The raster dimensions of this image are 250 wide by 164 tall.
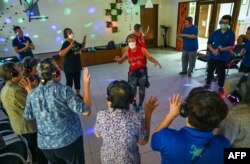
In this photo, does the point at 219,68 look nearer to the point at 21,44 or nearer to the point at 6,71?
the point at 6,71

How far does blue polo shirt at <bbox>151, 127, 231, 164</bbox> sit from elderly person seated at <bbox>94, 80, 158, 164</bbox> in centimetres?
26

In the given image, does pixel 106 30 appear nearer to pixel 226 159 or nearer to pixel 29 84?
pixel 29 84

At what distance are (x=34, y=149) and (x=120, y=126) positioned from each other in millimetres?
1209

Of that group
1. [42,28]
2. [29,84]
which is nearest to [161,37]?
[42,28]

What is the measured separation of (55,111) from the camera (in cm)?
132

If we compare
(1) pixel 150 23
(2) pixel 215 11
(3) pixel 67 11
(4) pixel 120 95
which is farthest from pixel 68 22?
(4) pixel 120 95

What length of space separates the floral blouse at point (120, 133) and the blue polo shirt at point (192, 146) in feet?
0.83

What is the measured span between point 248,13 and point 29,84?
681 cm

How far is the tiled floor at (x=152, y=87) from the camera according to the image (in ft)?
7.59

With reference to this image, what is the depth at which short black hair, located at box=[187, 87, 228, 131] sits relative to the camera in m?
0.88

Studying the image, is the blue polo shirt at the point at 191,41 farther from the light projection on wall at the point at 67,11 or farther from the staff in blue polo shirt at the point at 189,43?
the light projection on wall at the point at 67,11

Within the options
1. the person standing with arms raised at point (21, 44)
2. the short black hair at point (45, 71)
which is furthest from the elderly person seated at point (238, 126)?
the person standing with arms raised at point (21, 44)

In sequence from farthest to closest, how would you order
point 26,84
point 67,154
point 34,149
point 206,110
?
point 34,149 < point 26,84 < point 67,154 < point 206,110

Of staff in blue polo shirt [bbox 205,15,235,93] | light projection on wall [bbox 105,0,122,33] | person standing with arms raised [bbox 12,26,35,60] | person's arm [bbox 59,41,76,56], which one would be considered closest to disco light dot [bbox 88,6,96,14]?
light projection on wall [bbox 105,0,122,33]
